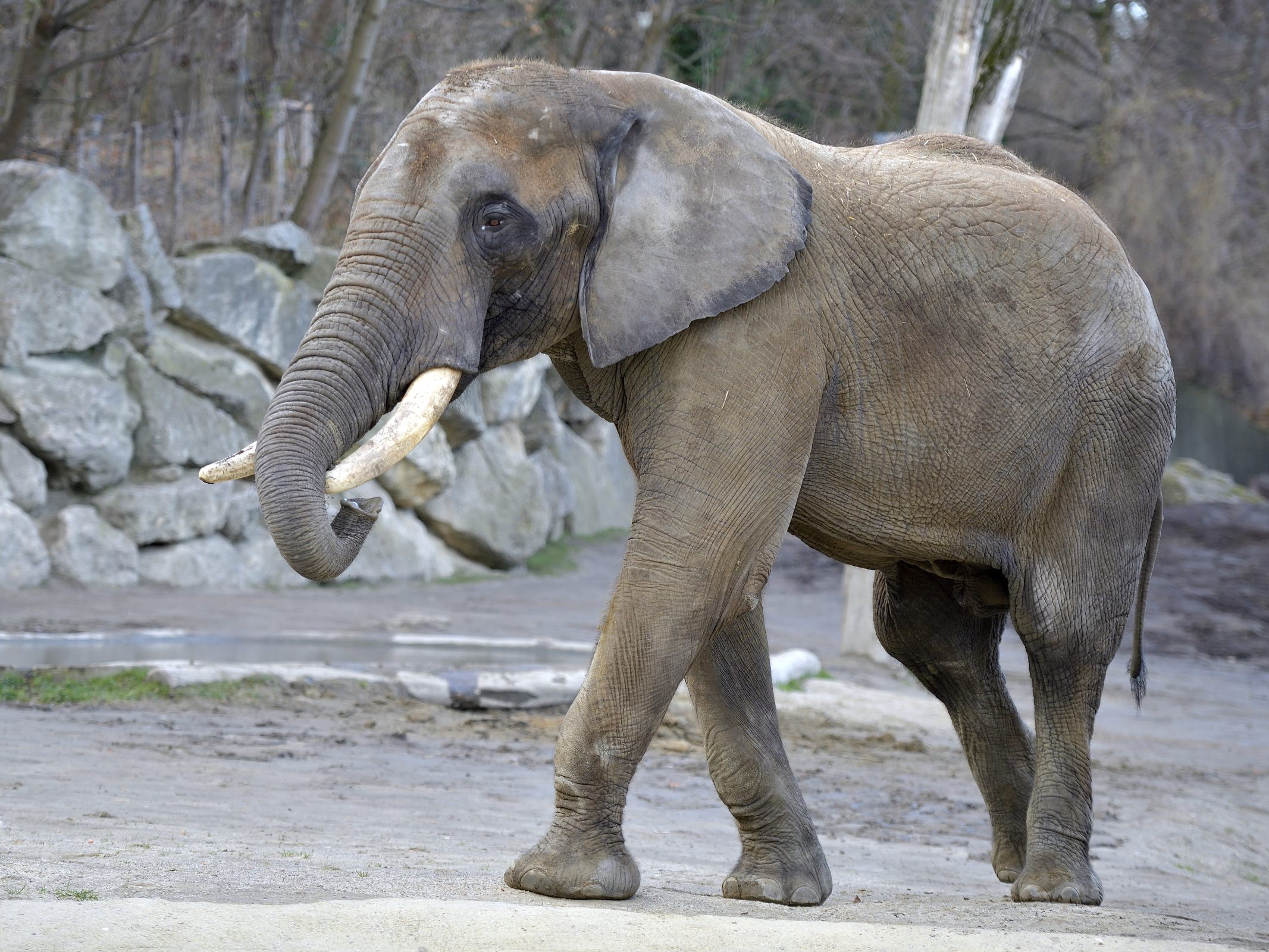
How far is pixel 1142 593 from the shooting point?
5.90 meters

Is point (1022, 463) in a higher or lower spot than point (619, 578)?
higher

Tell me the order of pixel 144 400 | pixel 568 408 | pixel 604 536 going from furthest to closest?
pixel 568 408, pixel 604 536, pixel 144 400

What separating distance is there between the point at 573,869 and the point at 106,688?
533 centimetres

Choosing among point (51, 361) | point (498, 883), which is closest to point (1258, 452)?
point (51, 361)

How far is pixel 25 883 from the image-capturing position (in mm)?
3869

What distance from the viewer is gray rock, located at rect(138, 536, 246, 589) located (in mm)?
15391

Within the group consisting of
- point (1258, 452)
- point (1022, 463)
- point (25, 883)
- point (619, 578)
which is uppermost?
point (1022, 463)

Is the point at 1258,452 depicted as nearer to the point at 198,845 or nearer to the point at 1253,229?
the point at 1253,229

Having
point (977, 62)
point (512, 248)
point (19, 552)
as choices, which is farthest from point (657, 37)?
point (512, 248)

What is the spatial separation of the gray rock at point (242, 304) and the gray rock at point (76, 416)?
167cm

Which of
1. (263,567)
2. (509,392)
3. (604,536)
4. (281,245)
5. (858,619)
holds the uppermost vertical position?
(281,245)

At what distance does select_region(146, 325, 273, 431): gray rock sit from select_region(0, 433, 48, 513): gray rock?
2.13 meters

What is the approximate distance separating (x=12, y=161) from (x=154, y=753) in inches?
393

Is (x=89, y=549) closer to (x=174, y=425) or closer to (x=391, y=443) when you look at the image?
(x=174, y=425)
